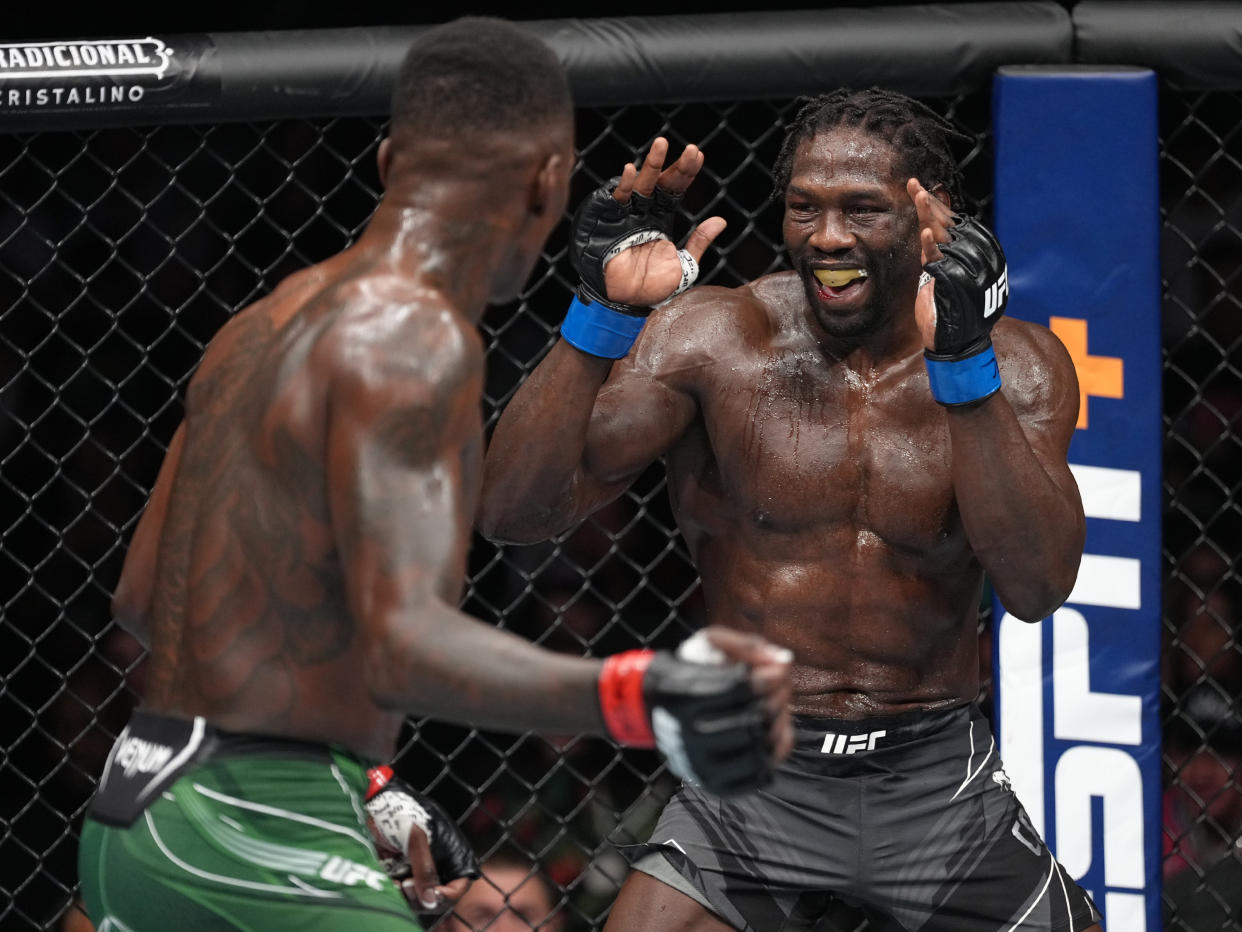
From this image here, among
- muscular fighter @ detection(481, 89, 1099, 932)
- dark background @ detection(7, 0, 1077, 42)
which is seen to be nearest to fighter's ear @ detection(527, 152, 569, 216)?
muscular fighter @ detection(481, 89, 1099, 932)

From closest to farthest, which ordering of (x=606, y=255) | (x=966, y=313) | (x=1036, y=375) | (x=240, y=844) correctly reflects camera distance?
(x=240, y=844), (x=966, y=313), (x=606, y=255), (x=1036, y=375)

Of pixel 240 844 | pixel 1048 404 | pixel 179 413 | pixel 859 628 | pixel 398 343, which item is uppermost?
pixel 398 343

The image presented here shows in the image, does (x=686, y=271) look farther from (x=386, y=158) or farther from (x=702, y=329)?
(x=386, y=158)

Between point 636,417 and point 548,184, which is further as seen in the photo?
point 636,417

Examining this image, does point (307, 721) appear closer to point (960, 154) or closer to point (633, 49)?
point (633, 49)

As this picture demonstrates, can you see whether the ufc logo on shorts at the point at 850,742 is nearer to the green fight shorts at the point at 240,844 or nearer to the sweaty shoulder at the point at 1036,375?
the sweaty shoulder at the point at 1036,375

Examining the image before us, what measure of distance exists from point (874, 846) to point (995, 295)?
64 cm

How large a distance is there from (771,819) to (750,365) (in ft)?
1.79

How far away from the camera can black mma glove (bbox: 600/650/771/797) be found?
1130 millimetres

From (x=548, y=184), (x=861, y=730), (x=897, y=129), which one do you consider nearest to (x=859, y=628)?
(x=861, y=730)

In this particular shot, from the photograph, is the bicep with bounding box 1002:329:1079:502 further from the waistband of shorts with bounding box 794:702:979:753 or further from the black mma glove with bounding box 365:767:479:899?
the black mma glove with bounding box 365:767:479:899

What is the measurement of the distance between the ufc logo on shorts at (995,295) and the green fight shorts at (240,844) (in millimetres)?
882

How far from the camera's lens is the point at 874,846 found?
193cm

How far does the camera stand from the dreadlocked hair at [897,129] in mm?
2037
